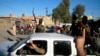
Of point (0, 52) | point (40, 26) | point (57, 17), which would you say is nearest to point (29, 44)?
point (0, 52)

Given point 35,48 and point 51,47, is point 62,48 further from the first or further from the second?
point 35,48

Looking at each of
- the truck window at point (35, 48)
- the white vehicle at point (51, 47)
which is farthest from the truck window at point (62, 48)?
the truck window at point (35, 48)

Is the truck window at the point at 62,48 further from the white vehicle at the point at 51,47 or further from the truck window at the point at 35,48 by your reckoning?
the truck window at the point at 35,48

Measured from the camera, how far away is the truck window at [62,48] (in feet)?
21.9

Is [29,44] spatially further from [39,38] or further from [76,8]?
[76,8]

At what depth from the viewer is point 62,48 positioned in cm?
675

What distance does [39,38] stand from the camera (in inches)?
265

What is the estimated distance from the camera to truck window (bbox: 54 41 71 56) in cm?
668

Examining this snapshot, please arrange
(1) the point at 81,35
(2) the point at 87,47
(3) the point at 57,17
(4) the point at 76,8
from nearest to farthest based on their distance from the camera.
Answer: (1) the point at 81,35
(2) the point at 87,47
(3) the point at 57,17
(4) the point at 76,8

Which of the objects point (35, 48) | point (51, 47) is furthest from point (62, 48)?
point (35, 48)

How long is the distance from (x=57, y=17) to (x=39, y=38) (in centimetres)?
6499

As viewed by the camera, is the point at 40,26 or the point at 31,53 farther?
the point at 40,26

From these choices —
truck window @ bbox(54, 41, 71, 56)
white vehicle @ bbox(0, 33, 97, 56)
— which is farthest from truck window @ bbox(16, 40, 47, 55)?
truck window @ bbox(54, 41, 71, 56)

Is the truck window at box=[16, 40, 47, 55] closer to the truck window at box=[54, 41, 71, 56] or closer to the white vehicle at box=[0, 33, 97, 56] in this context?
the white vehicle at box=[0, 33, 97, 56]
